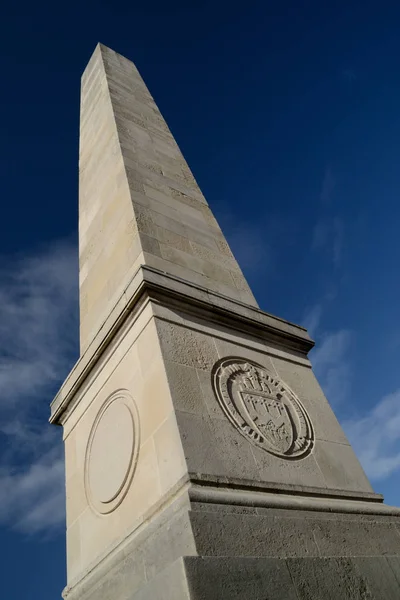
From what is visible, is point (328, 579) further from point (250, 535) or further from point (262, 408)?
point (262, 408)

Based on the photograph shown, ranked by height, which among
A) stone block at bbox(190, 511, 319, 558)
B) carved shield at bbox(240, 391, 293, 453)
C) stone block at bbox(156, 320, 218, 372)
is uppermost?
stone block at bbox(156, 320, 218, 372)

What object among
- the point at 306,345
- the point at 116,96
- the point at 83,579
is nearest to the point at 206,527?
the point at 83,579

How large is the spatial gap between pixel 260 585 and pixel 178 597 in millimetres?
605

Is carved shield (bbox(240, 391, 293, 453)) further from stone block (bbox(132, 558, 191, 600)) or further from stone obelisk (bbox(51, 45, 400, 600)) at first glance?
stone block (bbox(132, 558, 191, 600))

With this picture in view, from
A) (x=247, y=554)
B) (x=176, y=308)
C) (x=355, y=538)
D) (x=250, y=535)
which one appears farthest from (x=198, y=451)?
(x=176, y=308)

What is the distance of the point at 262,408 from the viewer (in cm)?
472

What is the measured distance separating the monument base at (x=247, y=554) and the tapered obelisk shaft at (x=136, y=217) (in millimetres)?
2881

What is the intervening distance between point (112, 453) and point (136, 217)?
3550mm

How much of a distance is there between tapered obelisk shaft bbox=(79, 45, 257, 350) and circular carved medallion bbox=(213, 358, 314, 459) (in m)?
1.74

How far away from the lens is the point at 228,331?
548 centimetres

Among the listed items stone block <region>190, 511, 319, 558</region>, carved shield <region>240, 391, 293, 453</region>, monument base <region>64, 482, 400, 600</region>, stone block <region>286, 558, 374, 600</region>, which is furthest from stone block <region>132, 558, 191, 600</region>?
carved shield <region>240, 391, 293, 453</region>

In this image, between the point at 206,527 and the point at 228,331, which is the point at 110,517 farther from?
the point at 228,331

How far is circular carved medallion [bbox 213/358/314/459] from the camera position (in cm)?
440

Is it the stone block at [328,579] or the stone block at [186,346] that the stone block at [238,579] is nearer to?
the stone block at [328,579]
